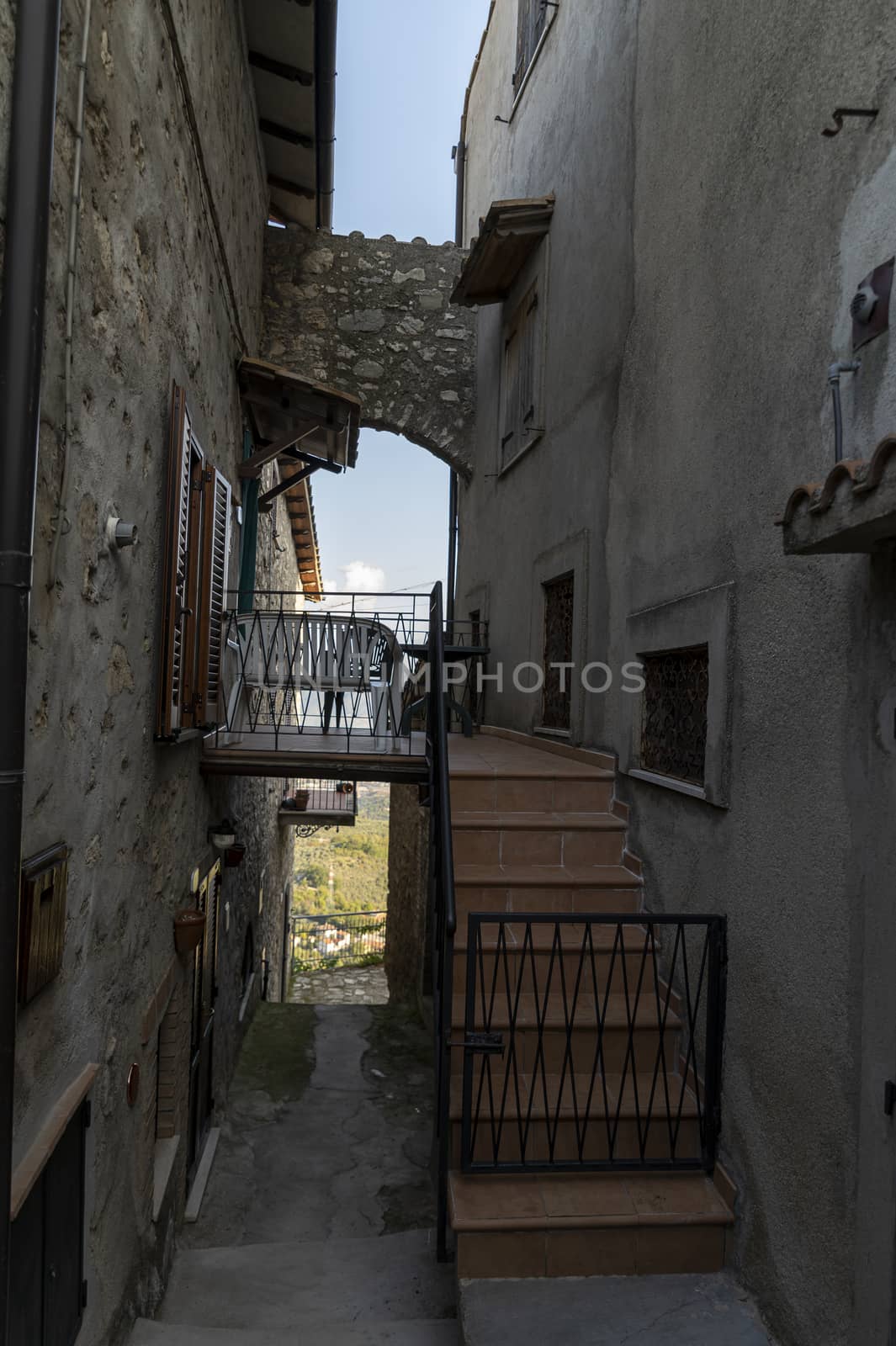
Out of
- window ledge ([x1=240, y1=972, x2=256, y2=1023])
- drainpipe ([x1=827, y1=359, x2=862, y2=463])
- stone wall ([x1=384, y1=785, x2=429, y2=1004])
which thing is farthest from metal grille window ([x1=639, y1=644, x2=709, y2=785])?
window ledge ([x1=240, y1=972, x2=256, y2=1023])

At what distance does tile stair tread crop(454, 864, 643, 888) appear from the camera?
4.10m

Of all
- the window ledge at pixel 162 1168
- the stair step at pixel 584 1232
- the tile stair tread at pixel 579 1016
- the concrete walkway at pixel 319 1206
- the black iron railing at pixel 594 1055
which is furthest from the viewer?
the window ledge at pixel 162 1168

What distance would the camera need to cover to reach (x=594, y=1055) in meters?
3.58

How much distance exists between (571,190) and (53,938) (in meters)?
6.16

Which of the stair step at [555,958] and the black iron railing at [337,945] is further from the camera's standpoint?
the black iron railing at [337,945]

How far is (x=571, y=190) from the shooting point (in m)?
6.20

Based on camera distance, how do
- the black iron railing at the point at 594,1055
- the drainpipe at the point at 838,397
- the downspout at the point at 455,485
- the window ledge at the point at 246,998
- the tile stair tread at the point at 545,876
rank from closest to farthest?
the drainpipe at the point at 838,397 → the black iron railing at the point at 594,1055 → the tile stair tread at the point at 545,876 → the window ledge at the point at 246,998 → the downspout at the point at 455,485

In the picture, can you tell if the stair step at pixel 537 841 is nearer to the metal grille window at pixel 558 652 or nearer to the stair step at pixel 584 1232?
the metal grille window at pixel 558 652

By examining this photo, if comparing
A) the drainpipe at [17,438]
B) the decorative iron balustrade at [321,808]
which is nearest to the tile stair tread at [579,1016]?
the drainpipe at [17,438]

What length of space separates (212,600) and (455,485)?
664 cm

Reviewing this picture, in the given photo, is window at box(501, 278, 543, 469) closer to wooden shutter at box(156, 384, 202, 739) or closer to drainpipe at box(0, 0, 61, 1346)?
wooden shutter at box(156, 384, 202, 739)

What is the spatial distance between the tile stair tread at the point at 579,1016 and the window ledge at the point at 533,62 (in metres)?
7.64

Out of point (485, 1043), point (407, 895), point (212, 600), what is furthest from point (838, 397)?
point (407, 895)

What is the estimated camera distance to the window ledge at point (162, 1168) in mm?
3812
